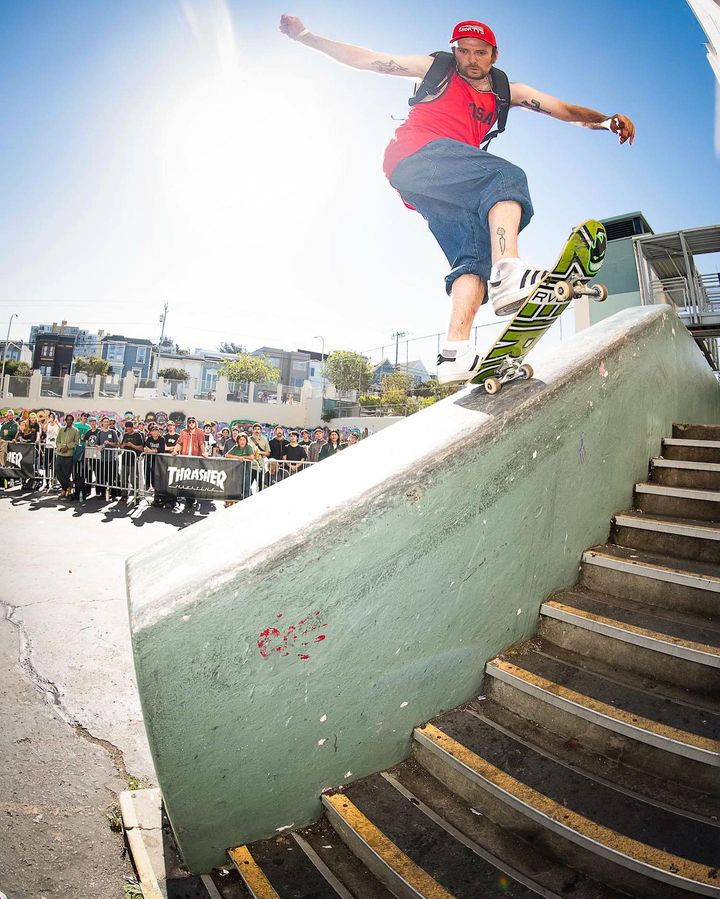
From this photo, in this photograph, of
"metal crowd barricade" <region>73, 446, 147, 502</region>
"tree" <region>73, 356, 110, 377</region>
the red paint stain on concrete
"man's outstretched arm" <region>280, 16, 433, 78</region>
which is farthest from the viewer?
"tree" <region>73, 356, 110, 377</region>

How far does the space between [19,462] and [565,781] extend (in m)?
13.0

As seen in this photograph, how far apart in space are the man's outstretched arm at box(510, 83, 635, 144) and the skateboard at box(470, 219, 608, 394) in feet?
5.13

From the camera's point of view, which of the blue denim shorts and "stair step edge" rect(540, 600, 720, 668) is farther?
the blue denim shorts

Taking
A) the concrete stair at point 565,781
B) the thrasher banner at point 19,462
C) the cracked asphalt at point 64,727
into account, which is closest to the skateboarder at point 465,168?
the concrete stair at point 565,781

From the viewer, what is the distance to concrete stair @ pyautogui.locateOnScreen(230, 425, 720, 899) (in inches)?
55.9

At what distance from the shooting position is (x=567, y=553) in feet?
8.09

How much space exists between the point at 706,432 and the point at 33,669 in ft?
16.4

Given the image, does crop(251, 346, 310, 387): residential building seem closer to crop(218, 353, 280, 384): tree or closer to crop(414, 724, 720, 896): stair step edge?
crop(218, 353, 280, 384): tree

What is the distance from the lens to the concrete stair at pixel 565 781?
142cm

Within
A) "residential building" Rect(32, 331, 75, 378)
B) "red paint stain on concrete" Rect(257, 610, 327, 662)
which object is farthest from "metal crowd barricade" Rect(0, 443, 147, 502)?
"residential building" Rect(32, 331, 75, 378)

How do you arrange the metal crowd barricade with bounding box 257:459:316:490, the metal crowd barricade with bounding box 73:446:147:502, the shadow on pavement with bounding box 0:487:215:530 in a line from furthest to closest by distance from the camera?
the metal crowd barricade with bounding box 73:446:147:502 < the metal crowd barricade with bounding box 257:459:316:490 < the shadow on pavement with bounding box 0:487:215:530

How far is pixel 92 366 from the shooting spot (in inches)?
2522

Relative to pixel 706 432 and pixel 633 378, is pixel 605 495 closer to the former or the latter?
pixel 633 378

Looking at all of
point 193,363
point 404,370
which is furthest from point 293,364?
point 404,370
